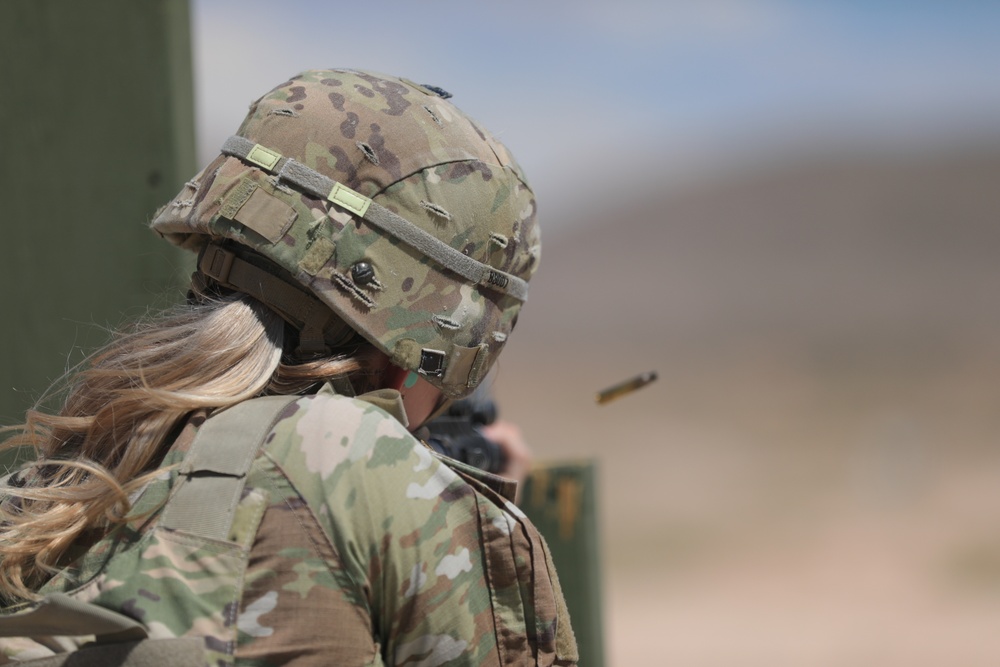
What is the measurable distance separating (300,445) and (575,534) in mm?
2934

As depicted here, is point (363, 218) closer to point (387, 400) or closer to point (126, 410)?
point (387, 400)

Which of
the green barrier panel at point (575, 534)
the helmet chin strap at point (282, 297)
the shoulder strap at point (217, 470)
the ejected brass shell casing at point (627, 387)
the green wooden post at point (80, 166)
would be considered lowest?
the green barrier panel at point (575, 534)

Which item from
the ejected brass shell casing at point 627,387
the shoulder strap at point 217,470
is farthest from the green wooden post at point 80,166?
the shoulder strap at point 217,470

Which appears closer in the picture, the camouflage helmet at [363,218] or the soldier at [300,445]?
the soldier at [300,445]

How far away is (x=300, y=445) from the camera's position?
165cm

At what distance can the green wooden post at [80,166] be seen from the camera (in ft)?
11.3

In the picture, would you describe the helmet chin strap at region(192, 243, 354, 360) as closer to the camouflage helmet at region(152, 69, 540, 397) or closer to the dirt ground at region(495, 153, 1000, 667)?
the camouflage helmet at region(152, 69, 540, 397)

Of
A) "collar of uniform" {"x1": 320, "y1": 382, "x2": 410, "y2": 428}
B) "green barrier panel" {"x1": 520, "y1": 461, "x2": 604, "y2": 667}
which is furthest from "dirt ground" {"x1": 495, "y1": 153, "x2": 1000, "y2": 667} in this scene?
"collar of uniform" {"x1": 320, "y1": 382, "x2": 410, "y2": 428}

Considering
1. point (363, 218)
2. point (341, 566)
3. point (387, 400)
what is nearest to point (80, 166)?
point (363, 218)

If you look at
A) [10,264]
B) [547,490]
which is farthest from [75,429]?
[547,490]

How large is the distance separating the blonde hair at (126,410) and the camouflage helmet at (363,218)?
9 centimetres

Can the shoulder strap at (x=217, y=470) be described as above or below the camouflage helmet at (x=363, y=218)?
below

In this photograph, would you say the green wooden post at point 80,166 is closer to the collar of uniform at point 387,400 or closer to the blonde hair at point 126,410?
the blonde hair at point 126,410

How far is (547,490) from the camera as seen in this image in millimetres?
4504
